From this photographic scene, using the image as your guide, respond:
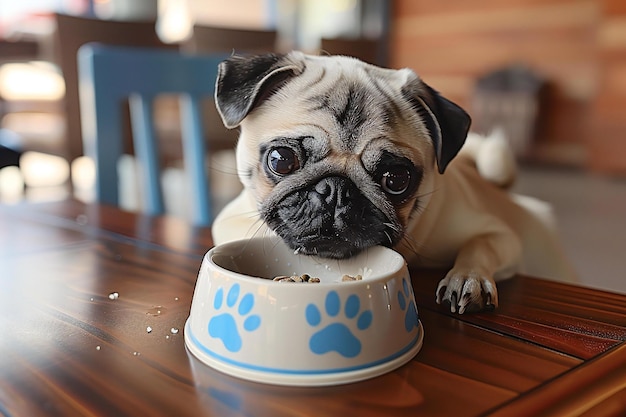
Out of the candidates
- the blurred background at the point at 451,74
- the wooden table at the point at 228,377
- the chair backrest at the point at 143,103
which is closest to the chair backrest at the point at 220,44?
the blurred background at the point at 451,74

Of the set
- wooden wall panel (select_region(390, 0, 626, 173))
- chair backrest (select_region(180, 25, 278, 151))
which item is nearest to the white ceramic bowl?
chair backrest (select_region(180, 25, 278, 151))

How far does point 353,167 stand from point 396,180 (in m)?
0.05

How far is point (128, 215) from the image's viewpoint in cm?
105

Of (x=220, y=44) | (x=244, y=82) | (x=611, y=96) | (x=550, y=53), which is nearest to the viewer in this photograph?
(x=244, y=82)

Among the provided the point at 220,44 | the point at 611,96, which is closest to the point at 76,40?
the point at 220,44

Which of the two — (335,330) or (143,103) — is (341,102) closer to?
(335,330)

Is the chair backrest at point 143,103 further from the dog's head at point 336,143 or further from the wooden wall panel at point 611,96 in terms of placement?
the wooden wall panel at point 611,96

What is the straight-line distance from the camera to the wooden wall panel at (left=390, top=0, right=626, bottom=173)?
3.48 metres

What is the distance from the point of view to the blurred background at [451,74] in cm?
236

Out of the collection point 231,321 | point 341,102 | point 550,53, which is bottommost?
point 550,53

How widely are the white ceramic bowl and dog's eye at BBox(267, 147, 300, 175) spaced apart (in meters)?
0.21

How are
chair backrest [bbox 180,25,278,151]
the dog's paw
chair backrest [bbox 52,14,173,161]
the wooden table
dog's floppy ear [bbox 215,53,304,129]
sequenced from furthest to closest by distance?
chair backrest [bbox 180,25,278,151], chair backrest [bbox 52,14,173,161], dog's floppy ear [bbox 215,53,304,129], the dog's paw, the wooden table

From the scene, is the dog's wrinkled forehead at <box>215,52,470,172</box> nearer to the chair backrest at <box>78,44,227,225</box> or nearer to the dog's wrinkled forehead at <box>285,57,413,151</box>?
the dog's wrinkled forehead at <box>285,57,413,151</box>

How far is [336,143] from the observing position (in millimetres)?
633
